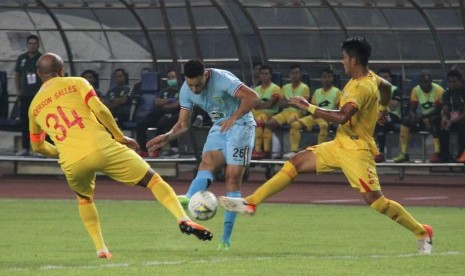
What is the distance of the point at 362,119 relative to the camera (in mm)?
13273

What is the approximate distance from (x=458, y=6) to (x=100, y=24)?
6.99 m

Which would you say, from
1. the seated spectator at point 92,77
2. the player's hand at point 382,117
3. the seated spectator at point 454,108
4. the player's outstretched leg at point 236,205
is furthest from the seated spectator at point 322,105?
the player's outstretched leg at point 236,205

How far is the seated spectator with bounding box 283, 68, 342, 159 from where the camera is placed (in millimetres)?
25156

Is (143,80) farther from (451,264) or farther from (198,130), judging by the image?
(451,264)

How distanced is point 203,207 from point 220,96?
5.21ft

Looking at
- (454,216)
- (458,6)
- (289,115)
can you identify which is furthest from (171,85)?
(454,216)

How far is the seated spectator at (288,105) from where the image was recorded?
2561cm

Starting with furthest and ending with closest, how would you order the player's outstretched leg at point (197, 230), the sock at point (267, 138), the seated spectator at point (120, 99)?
the seated spectator at point (120, 99)
the sock at point (267, 138)
the player's outstretched leg at point (197, 230)

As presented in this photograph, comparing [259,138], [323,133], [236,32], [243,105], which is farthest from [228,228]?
[236,32]

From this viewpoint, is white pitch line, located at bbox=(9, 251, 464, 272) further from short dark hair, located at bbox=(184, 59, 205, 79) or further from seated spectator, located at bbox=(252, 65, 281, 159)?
seated spectator, located at bbox=(252, 65, 281, 159)

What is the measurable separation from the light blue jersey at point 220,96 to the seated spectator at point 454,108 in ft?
36.4

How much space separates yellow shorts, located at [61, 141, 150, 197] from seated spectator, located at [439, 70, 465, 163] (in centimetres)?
1311

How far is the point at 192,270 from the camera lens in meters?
11.5

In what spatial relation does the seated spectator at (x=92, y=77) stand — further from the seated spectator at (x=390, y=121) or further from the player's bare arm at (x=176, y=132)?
the player's bare arm at (x=176, y=132)
